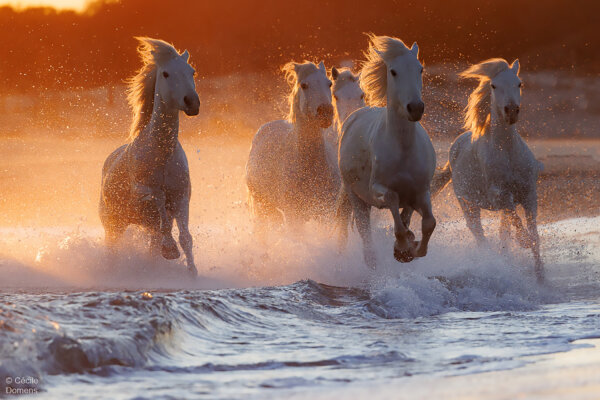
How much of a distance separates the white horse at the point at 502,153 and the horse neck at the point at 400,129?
1630 mm

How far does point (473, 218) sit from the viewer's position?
37.1 feet

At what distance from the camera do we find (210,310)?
20.7 ft

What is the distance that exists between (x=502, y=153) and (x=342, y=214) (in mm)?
1894

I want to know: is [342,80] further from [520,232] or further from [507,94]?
[520,232]

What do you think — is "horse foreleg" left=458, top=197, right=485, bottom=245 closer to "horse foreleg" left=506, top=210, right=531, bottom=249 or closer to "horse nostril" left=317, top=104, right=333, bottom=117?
"horse foreleg" left=506, top=210, right=531, bottom=249

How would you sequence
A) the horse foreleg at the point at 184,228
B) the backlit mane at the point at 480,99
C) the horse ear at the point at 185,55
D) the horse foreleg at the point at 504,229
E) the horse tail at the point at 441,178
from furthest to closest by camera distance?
the horse tail at the point at 441,178, the horse foreleg at the point at 504,229, the backlit mane at the point at 480,99, the horse foreleg at the point at 184,228, the horse ear at the point at 185,55

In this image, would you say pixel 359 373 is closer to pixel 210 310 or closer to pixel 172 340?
pixel 172 340

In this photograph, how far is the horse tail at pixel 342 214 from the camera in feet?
33.4

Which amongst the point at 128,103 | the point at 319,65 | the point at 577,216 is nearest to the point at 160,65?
the point at 128,103

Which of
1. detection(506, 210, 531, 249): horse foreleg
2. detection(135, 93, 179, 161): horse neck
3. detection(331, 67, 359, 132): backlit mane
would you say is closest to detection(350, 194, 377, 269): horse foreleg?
detection(506, 210, 531, 249): horse foreleg

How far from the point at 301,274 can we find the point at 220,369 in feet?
17.6

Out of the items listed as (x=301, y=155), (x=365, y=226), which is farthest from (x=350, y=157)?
(x=301, y=155)

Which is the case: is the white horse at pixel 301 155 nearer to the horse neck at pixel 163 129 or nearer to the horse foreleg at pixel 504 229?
the horse neck at pixel 163 129

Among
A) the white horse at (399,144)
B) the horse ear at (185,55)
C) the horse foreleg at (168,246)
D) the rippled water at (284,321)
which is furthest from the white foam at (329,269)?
the horse ear at (185,55)
